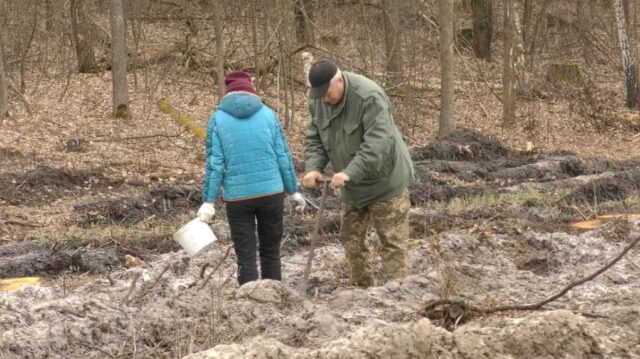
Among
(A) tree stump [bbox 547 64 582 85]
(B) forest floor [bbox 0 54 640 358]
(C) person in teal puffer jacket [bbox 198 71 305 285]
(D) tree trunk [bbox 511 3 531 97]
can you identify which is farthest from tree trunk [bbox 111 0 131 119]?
(C) person in teal puffer jacket [bbox 198 71 305 285]

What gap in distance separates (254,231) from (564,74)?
1979 centimetres

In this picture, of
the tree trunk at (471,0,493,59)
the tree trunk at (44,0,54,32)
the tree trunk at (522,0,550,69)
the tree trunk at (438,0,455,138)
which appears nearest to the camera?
the tree trunk at (438,0,455,138)

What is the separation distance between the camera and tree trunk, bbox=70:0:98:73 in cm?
2205

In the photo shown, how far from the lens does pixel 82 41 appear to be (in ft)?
73.8

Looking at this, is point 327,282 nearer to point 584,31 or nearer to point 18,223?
→ point 18,223

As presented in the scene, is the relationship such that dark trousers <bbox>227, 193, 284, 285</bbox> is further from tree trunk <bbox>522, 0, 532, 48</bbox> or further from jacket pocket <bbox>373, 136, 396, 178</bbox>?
tree trunk <bbox>522, 0, 532, 48</bbox>

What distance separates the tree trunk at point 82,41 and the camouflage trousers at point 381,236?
52.9ft

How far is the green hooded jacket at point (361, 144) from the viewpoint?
21.3 ft

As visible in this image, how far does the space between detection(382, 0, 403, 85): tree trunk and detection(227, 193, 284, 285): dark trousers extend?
1289 cm

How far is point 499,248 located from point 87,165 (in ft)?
29.1

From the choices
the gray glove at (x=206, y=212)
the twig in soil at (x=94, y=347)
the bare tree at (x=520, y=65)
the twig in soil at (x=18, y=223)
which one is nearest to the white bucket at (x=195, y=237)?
the gray glove at (x=206, y=212)

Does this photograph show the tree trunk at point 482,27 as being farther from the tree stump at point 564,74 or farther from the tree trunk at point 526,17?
the tree stump at point 564,74

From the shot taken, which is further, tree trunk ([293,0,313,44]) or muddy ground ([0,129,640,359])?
tree trunk ([293,0,313,44])

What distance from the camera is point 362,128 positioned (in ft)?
21.7
